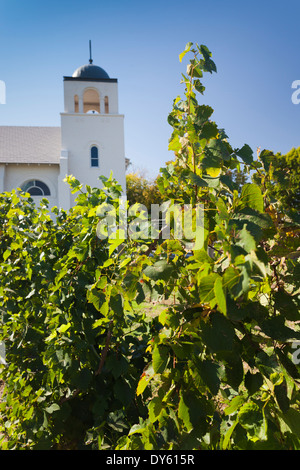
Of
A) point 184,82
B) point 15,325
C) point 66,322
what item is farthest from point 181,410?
point 15,325

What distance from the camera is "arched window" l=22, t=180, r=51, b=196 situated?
891 inches

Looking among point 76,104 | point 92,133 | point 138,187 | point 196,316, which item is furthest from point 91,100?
point 196,316

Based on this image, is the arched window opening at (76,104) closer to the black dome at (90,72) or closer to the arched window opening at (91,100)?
the arched window opening at (91,100)

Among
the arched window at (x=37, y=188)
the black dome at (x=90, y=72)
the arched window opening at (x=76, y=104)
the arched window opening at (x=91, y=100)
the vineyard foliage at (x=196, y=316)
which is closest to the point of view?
the vineyard foliage at (x=196, y=316)

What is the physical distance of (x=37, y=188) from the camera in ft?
74.5

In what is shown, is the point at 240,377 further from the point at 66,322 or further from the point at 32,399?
the point at 32,399

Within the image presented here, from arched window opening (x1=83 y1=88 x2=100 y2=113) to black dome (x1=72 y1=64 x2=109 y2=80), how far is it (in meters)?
1.09

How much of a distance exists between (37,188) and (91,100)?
9057 millimetres

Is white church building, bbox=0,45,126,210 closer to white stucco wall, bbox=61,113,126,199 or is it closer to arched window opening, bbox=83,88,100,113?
white stucco wall, bbox=61,113,126,199

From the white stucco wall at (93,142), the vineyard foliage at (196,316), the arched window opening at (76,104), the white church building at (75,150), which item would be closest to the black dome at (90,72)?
the white church building at (75,150)

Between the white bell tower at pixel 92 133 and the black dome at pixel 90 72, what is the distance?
73cm

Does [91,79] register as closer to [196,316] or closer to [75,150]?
[75,150]

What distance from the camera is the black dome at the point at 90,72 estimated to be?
24.8 meters

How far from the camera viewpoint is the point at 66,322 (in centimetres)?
155
